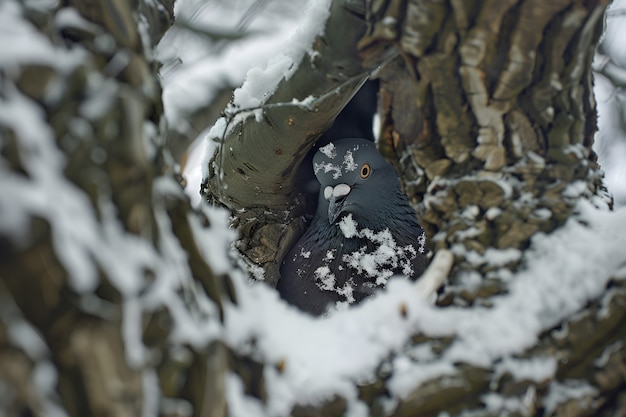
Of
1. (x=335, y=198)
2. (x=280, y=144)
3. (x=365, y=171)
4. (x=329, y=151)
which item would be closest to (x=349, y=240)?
(x=335, y=198)

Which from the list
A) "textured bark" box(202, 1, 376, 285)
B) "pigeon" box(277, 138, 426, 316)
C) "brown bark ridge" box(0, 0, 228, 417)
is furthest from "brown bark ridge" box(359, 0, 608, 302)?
"pigeon" box(277, 138, 426, 316)

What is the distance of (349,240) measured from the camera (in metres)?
2.91

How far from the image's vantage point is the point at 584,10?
0.96 m

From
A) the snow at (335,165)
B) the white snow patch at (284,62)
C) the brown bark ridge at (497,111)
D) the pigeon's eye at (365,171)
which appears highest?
the brown bark ridge at (497,111)

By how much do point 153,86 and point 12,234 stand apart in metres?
0.31

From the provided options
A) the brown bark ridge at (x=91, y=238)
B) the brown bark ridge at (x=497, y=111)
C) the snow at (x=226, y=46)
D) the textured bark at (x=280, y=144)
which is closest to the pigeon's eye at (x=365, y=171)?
the textured bark at (x=280, y=144)

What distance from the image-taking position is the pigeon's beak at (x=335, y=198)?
2717 millimetres

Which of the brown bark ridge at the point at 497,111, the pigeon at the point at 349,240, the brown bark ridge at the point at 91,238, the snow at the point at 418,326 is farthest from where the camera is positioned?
the pigeon at the point at 349,240

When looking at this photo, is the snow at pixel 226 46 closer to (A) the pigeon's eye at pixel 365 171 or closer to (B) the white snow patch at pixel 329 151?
(B) the white snow patch at pixel 329 151

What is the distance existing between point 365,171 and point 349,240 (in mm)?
382

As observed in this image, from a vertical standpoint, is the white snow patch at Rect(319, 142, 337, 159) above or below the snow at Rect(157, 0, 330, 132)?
below

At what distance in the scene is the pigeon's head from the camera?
2744 millimetres

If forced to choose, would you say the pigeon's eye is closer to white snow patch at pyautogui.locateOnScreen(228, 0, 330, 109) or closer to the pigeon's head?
the pigeon's head

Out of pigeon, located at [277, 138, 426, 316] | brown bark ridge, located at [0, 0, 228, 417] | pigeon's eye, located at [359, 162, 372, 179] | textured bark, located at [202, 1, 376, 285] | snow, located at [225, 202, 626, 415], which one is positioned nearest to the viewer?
brown bark ridge, located at [0, 0, 228, 417]
